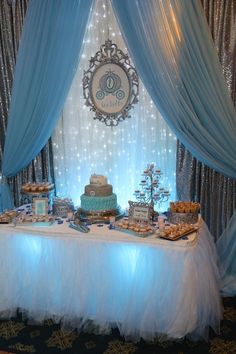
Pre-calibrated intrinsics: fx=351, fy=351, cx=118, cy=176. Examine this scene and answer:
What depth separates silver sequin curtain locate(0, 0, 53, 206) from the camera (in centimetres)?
309

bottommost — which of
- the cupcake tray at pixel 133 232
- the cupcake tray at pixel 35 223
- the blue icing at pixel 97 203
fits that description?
the cupcake tray at pixel 133 232

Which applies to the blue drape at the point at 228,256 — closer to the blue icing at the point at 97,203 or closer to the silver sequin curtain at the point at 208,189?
the silver sequin curtain at the point at 208,189

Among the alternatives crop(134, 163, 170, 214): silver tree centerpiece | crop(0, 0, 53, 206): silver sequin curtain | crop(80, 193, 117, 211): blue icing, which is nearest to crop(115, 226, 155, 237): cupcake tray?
crop(80, 193, 117, 211): blue icing

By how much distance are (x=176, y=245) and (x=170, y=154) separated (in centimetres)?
102

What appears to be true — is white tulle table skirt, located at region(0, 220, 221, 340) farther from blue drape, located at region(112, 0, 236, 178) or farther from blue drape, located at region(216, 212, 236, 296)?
blue drape, located at region(112, 0, 236, 178)

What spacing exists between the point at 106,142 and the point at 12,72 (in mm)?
1070

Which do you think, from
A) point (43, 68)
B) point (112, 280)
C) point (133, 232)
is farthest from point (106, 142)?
point (112, 280)

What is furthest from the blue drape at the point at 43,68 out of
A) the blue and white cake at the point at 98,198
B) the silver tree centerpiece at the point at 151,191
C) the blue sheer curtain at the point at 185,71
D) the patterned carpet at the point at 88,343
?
the patterned carpet at the point at 88,343

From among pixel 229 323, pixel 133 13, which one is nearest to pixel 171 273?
pixel 229 323

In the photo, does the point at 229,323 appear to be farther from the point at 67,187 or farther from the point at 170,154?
the point at 67,187

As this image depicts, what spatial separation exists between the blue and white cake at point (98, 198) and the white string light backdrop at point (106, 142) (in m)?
0.45

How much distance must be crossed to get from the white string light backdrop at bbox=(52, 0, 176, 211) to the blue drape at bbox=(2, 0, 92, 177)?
17 centimetres

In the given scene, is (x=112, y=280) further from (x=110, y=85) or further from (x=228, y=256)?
(x=110, y=85)

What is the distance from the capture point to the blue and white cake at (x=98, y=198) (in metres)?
2.62
